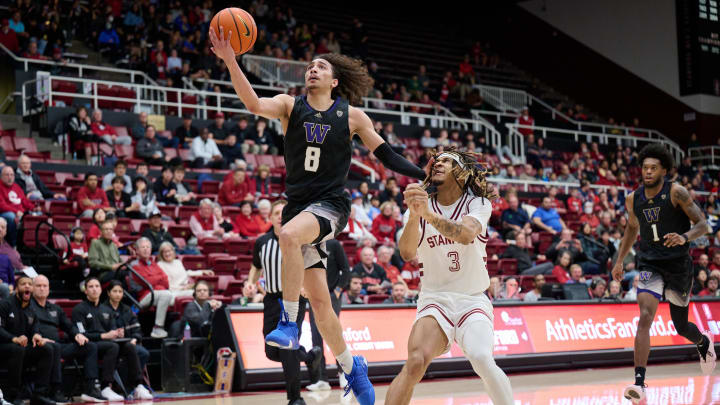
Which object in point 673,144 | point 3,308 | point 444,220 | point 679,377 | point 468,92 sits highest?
point 468,92

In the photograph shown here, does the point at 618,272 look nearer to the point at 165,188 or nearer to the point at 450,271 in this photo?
the point at 450,271

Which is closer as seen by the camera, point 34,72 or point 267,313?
point 267,313

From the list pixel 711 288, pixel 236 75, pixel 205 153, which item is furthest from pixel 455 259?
pixel 711 288

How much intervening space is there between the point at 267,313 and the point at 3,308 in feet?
11.6

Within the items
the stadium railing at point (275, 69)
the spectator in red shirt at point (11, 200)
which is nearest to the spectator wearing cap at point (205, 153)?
the spectator in red shirt at point (11, 200)

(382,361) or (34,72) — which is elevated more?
(34,72)

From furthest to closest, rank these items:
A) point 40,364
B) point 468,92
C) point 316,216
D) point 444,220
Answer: point 468,92 < point 40,364 < point 316,216 < point 444,220

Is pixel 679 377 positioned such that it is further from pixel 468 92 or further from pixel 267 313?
pixel 468 92

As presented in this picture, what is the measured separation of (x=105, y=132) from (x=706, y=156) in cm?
2000

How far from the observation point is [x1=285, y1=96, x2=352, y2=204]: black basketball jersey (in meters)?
6.24

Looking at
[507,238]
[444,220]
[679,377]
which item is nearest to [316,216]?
[444,220]

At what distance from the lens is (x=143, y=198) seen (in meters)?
14.5

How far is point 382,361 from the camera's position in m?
11.5

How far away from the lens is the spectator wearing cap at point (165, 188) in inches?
597
